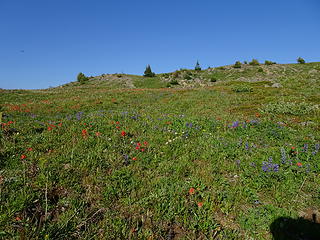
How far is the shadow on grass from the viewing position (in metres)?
3.29

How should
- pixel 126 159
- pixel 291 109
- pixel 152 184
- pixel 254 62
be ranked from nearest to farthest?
pixel 152 184
pixel 126 159
pixel 291 109
pixel 254 62

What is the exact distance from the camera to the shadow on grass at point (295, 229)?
3.29m

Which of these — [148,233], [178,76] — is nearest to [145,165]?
[148,233]

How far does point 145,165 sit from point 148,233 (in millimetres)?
2293

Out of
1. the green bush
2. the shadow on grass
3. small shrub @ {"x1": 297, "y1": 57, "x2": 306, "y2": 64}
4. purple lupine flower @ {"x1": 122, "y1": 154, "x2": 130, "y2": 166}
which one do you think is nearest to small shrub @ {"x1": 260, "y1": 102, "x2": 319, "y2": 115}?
the shadow on grass

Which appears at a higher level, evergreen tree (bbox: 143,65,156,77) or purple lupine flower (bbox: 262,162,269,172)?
evergreen tree (bbox: 143,65,156,77)

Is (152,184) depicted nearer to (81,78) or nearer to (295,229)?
(295,229)

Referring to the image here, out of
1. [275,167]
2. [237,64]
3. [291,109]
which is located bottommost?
[275,167]

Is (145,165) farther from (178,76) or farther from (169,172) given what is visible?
(178,76)

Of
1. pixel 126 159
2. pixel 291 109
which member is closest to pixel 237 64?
pixel 291 109

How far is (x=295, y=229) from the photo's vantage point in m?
3.46

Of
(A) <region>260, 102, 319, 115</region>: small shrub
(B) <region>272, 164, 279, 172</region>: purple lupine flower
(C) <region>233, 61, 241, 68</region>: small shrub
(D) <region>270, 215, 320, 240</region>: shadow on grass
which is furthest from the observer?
(C) <region>233, 61, 241, 68</region>: small shrub

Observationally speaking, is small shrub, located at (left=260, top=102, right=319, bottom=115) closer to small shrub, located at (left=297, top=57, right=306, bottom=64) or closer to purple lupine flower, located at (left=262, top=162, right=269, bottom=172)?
purple lupine flower, located at (left=262, top=162, right=269, bottom=172)

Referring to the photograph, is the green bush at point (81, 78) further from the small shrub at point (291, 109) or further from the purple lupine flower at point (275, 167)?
the purple lupine flower at point (275, 167)
